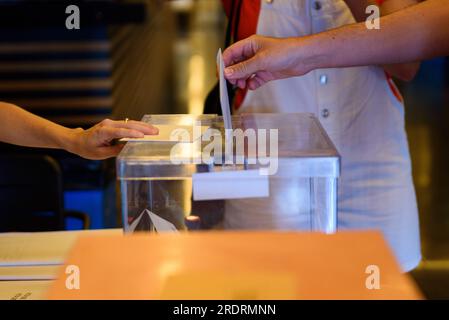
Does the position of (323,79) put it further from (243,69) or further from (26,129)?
(26,129)

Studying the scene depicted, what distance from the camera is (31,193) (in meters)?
2.47

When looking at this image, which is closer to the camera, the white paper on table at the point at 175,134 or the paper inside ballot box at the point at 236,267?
the paper inside ballot box at the point at 236,267

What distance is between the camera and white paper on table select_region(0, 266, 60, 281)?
5.00ft

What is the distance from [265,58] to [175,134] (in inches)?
11.1

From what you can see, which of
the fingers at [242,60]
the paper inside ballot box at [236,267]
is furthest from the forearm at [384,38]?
the paper inside ballot box at [236,267]

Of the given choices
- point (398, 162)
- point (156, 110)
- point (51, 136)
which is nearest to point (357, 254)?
point (51, 136)

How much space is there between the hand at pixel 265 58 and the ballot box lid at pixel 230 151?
5.2 inches

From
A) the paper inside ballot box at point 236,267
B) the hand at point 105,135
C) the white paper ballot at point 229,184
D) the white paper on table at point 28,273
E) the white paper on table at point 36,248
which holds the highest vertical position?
the hand at point 105,135

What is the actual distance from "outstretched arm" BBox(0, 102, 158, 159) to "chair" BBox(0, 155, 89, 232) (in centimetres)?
65

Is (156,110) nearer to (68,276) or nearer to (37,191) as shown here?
(37,191)

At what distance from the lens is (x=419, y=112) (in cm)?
699

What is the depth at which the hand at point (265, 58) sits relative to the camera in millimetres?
1485

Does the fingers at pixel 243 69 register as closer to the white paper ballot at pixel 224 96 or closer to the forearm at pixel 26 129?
the white paper ballot at pixel 224 96

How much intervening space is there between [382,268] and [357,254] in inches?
1.4
